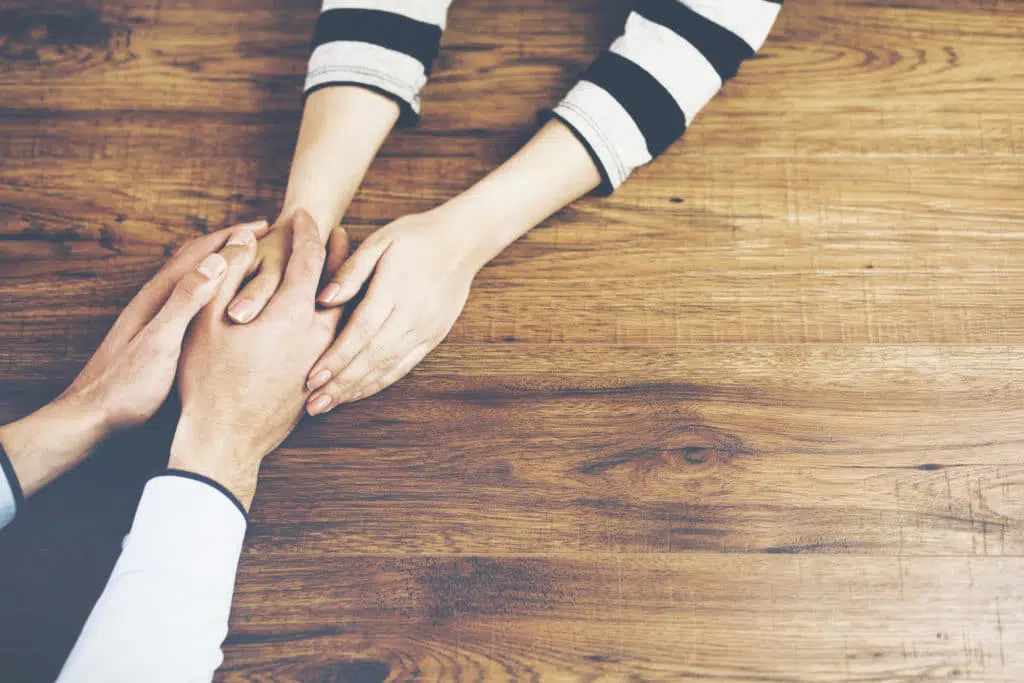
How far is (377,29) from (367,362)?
0.36 meters

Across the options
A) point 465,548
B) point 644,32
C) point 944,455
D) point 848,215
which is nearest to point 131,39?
point 644,32

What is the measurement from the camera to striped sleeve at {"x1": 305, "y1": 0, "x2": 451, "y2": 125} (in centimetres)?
81

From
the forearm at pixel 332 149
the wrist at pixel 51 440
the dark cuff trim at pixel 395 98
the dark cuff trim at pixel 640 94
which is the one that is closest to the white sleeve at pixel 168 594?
the wrist at pixel 51 440

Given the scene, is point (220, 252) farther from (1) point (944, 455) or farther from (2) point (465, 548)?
(1) point (944, 455)

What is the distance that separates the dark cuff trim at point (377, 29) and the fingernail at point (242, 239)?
0.75 ft

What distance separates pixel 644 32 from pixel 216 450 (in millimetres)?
611

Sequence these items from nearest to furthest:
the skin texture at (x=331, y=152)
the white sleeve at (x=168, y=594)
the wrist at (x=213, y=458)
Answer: the white sleeve at (x=168, y=594), the wrist at (x=213, y=458), the skin texture at (x=331, y=152)

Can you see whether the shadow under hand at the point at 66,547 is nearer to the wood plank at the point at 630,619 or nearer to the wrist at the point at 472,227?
the wood plank at the point at 630,619

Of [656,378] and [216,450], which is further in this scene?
[656,378]

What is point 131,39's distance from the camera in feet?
3.19

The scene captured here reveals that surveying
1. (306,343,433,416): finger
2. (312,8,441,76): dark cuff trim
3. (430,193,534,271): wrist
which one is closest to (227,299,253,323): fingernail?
(306,343,433,416): finger

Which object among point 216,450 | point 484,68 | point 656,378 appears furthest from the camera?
→ point 484,68

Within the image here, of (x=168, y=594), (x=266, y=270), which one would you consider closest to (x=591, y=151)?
(x=266, y=270)

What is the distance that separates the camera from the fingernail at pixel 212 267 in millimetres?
738
